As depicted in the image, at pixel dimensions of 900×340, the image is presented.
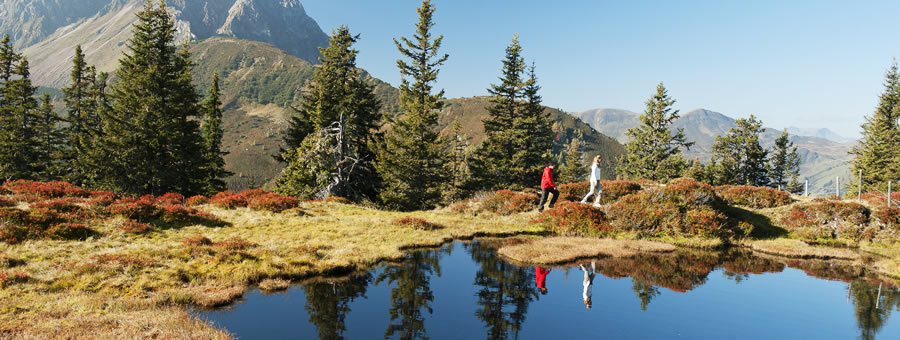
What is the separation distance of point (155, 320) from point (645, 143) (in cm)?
5003

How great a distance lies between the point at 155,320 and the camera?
750 centimetres

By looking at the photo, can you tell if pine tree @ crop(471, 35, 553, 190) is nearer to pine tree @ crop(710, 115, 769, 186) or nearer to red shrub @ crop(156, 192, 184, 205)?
red shrub @ crop(156, 192, 184, 205)

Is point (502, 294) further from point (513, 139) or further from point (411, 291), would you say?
point (513, 139)

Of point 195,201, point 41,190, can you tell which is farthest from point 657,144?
point 41,190

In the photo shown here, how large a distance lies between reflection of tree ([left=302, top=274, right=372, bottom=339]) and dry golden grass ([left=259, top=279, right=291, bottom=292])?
486 mm

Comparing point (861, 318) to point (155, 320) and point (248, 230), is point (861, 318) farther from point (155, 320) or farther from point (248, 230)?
point (248, 230)

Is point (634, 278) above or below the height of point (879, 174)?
below

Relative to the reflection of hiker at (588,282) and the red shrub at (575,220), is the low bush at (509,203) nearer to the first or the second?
the red shrub at (575,220)

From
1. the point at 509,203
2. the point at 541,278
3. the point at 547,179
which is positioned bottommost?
the point at 541,278

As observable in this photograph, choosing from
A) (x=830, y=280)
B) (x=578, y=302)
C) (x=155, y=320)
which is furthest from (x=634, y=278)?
(x=155, y=320)

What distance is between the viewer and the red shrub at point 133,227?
15.1 meters

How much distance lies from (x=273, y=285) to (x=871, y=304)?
15.7 meters

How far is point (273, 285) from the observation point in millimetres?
10711

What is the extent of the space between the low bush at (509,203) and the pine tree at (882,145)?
4205cm
